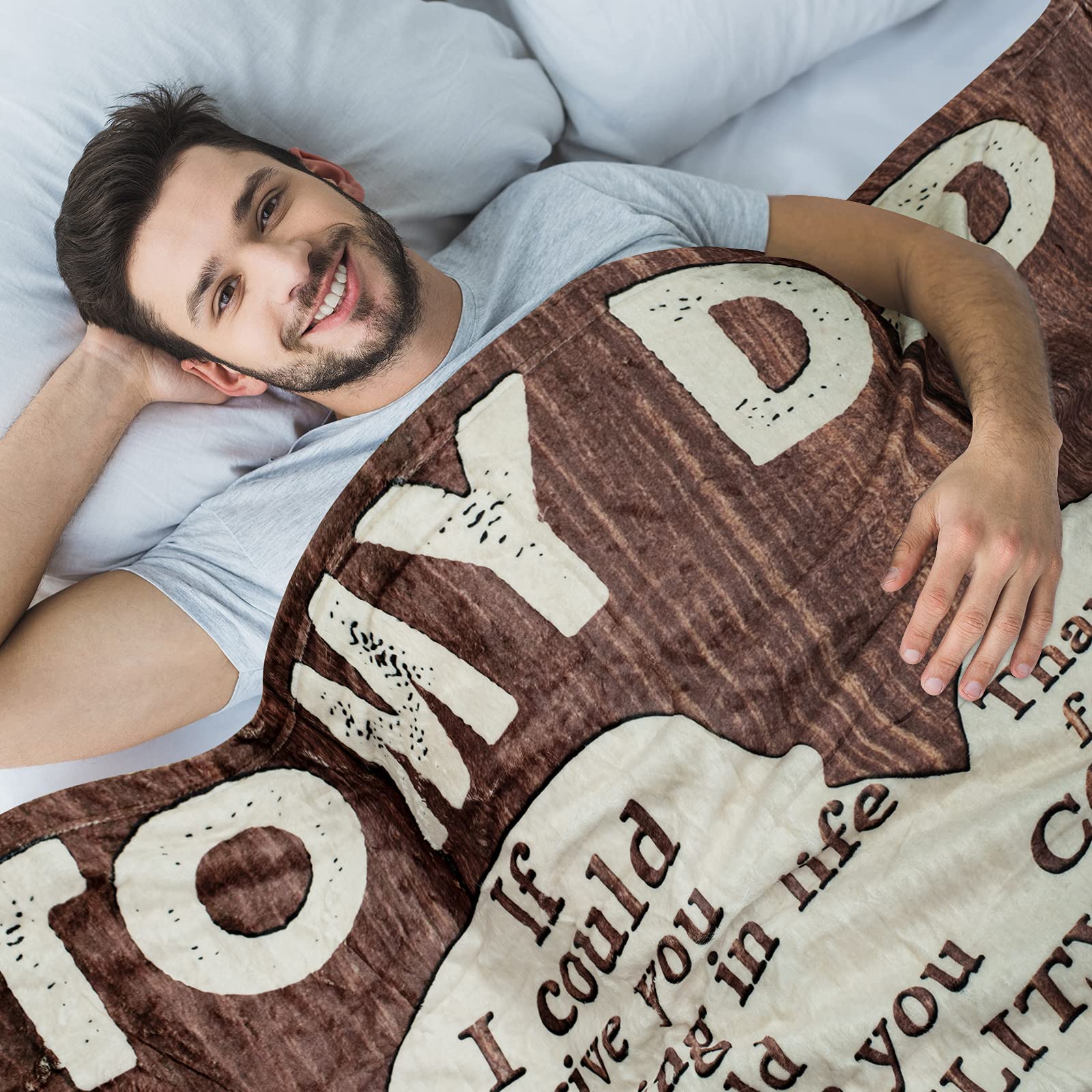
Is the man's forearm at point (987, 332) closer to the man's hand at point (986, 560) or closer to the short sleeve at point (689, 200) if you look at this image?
the man's hand at point (986, 560)

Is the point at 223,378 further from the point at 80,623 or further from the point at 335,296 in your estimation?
the point at 80,623

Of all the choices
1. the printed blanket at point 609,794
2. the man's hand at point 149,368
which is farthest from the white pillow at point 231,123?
the printed blanket at point 609,794

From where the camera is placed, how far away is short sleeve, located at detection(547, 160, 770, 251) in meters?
1.12

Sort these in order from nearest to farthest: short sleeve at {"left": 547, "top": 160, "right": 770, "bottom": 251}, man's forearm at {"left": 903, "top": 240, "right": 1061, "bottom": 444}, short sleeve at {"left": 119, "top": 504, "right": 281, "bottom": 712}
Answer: man's forearm at {"left": 903, "top": 240, "right": 1061, "bottom": 444} → short sleeve at {"left": 119, "top": 504, "right": 281, "bottom": 712} → short sleeve at {"left": 547, "top": 160, "right": 770, "bottom": 251}

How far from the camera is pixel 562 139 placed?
1.32 metres

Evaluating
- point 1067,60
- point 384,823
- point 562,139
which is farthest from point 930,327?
point 384,823

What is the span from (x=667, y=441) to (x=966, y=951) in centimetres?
51

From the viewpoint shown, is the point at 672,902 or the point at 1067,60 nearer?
the point at 672,902

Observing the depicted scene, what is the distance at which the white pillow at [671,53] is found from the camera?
115cm

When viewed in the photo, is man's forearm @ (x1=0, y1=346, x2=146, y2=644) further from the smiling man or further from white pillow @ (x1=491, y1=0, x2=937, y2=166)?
white pillow @ (x1=491, y1=0, x2=937, y2=166)

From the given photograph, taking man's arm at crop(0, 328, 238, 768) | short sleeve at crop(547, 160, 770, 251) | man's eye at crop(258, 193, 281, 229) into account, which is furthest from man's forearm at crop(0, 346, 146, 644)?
short sleeve at crop(547, 160, 770, 251)

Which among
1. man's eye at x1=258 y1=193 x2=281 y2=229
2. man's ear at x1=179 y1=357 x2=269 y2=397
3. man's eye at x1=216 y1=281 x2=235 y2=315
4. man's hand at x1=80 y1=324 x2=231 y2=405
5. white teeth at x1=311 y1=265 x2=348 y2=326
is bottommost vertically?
man's hand at x1=80 y1=324 x2=231 y2=405

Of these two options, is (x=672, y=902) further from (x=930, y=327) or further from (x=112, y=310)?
(x=112, y=310)

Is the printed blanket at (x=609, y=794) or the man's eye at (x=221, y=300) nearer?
the printed blanket at (x=609, y=794)
